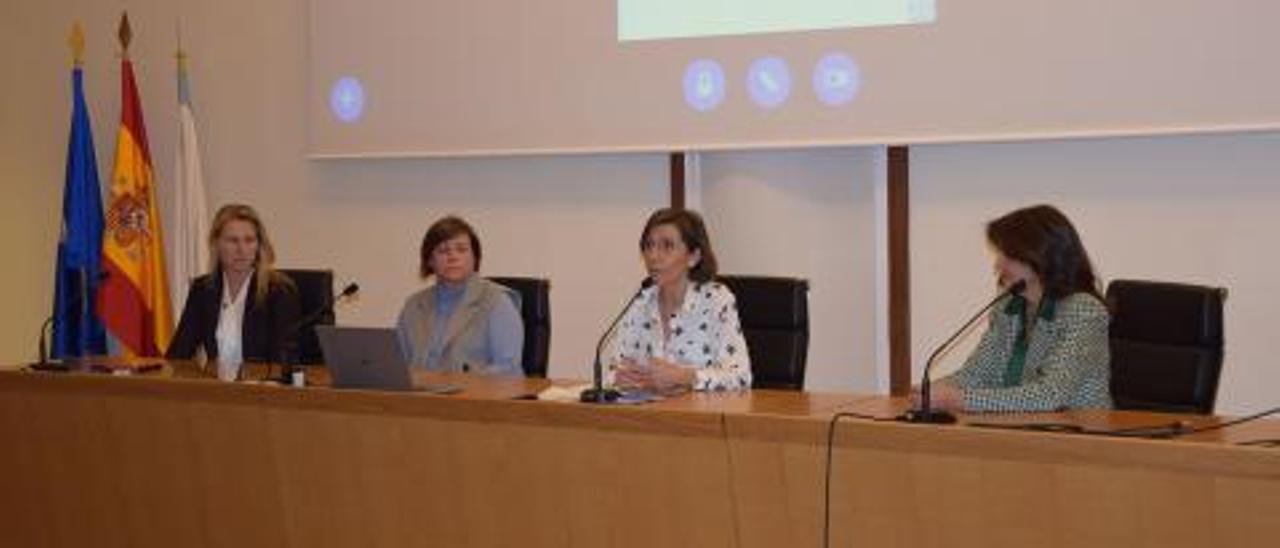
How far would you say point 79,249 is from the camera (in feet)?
19.5

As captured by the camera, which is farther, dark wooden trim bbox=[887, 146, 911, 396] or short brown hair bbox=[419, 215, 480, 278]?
dark wooden trim bbox=[887, 146, 911, 396]

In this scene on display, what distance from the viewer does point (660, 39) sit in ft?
16.6

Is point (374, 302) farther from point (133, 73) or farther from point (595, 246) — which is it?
point (133, 73)

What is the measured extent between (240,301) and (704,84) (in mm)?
1648

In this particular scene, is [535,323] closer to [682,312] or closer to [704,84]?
[682,312]

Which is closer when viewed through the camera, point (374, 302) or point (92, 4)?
point (374, 302)

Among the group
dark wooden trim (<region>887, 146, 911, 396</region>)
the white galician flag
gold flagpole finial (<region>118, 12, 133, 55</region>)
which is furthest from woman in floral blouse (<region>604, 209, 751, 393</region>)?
gold flagpole finial (<region>118, 12, 133, 55</region>)

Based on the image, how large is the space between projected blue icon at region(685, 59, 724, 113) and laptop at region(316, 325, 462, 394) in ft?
6.10

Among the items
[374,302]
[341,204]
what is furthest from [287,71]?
[374,302]

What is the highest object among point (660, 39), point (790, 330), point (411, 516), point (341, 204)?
point (660, 39)

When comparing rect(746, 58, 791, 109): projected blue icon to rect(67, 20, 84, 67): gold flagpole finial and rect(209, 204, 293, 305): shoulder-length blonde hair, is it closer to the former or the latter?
rect(209, 204, 293, 305): shoulder-length blonde hair

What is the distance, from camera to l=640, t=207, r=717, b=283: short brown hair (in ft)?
12.3

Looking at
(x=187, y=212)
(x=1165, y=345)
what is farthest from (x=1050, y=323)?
(x=187, y=212)

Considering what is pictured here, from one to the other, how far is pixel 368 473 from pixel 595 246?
7.66 feet
